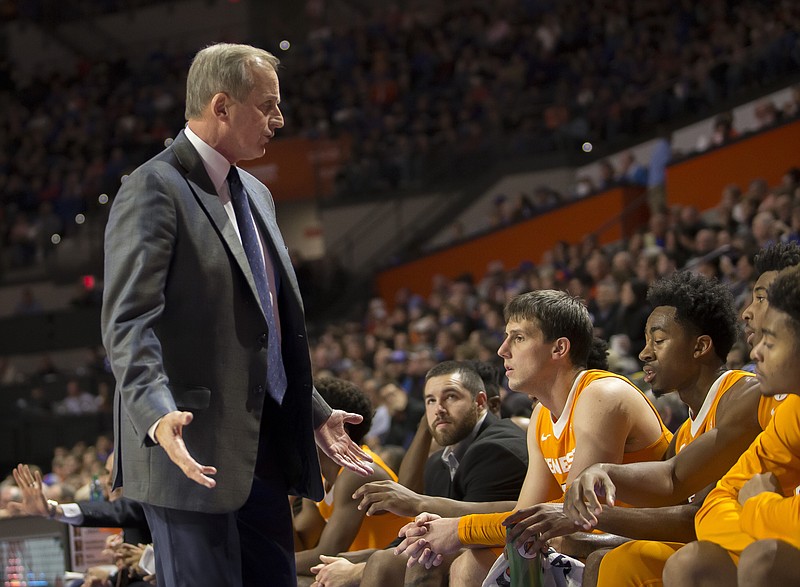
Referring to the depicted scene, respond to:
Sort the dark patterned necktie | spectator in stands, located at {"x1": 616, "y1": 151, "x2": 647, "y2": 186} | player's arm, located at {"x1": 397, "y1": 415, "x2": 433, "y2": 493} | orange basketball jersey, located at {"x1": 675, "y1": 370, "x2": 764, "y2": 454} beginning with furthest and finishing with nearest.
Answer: spectator in stands, located at {"x1": 616, "y1": 151, "x2": 647, "y2": 186} < player's arm, located at {"x1": 397, "y1": 415, "x2": 433, "y2": 493} < orange basketball jersey, located at {"x1": 675, "y1": 370, "x2": 764, "y2": 454} < the dark patterned necktie

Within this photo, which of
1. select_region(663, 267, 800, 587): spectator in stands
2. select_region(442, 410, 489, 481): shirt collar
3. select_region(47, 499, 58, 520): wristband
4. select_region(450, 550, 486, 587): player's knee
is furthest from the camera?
select_region(442, 410, 489, 481): shirt collar

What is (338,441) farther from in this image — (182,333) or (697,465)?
(697,465)

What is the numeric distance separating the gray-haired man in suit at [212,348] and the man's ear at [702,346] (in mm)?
1575

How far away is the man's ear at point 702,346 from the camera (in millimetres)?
3938

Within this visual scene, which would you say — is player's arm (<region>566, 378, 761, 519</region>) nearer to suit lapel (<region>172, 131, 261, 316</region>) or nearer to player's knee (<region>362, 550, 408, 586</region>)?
player's knee (<region>362, 550, 408, 586</region>)

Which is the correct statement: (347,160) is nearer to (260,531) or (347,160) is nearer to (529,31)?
(529,31)

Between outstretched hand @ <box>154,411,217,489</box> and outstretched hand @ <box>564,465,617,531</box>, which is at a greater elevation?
outstretched hand @ <box>154,411,217,489</box>

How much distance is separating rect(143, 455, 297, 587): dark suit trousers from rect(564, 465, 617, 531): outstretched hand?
0.75 meters

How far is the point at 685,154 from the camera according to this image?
47.1ft

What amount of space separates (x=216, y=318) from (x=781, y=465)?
151cm

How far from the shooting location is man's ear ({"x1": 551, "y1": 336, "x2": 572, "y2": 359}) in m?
3.90

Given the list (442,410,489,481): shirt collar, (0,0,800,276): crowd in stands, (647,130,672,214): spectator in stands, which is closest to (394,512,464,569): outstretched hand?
(442,410,489,481): shirt collar

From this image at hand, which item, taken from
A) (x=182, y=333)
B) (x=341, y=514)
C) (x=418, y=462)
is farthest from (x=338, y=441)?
(x=418, y=462)

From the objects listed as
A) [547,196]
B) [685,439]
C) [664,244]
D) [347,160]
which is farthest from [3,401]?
[685,439]
